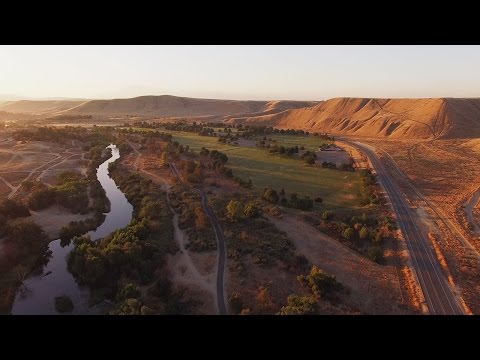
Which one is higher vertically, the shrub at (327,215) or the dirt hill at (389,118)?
the dirt hill at (389,118)

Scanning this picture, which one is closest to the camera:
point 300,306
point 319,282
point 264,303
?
point 300,306

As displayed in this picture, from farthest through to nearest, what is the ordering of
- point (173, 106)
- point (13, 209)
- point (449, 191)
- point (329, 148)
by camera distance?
point (173, 106), point (329, 148), point (449, 191), point (13, 209)

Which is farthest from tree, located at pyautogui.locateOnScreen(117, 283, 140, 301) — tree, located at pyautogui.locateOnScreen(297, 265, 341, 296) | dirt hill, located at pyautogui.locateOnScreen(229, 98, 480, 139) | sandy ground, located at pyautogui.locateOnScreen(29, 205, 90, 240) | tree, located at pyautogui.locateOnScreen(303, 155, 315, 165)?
dirt hill, located at pyautogui.locateOnScreen(229, 98, 480, 139)

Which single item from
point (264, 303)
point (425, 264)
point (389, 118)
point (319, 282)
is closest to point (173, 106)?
point (389, 118)

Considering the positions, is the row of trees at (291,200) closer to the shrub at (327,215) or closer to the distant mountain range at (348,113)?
the shrub at (327,215)

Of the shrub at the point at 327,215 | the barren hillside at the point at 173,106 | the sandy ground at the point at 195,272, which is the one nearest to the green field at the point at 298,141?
the shrub at the point at 327,215

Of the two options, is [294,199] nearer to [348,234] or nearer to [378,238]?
[348,234]
